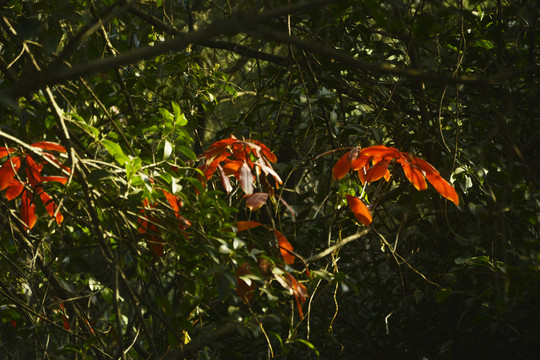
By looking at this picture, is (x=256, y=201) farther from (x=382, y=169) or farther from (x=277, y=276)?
(x=382, y=169)

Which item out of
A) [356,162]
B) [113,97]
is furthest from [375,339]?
[113,97]

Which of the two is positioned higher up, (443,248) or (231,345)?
(443,248)

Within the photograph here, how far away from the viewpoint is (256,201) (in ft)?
3.97

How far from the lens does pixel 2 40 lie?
1.67 meters

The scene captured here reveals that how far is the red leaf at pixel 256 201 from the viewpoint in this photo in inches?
46.8

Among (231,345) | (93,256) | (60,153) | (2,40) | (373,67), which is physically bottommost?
(93,256)

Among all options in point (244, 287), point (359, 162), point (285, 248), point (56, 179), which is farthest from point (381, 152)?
point (56, 179)

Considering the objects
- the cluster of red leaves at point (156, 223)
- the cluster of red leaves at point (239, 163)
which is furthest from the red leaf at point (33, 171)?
the cluster of red leaves at point (239, 163)

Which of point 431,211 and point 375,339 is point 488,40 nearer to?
point 431,211

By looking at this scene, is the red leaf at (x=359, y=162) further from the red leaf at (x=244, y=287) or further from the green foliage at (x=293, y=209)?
the red leaf at (x=244, y=287)

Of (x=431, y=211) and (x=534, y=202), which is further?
(x=431, y=211)

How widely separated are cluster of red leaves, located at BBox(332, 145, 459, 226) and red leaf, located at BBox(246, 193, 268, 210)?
0.82 feet

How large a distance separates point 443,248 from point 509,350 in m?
0.36

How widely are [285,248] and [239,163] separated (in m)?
0.23
